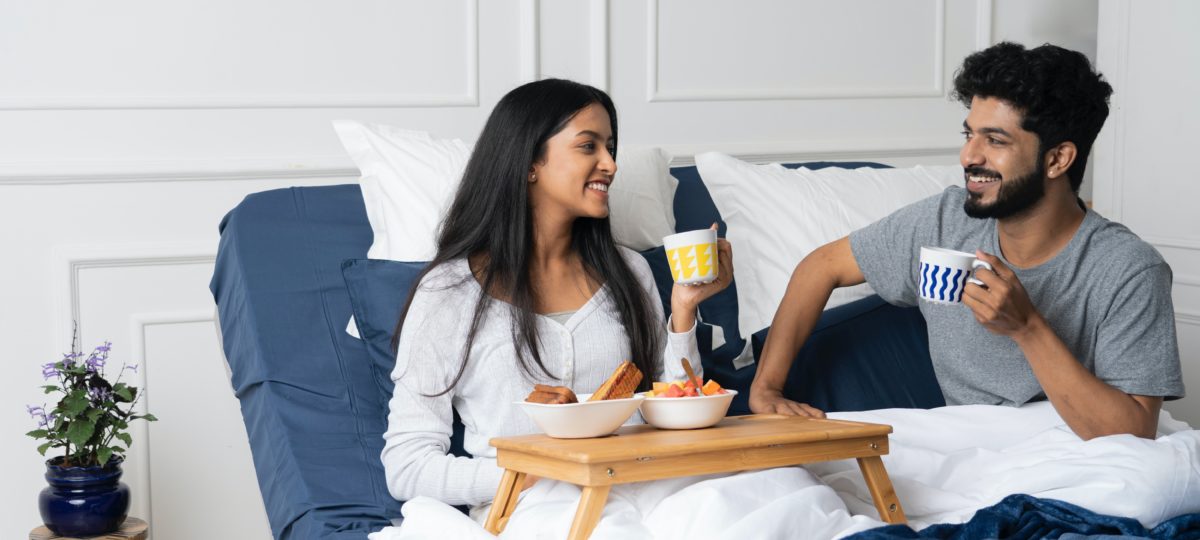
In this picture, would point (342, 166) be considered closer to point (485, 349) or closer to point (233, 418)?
point (233, 418)

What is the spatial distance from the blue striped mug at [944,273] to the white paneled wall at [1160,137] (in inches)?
71.2

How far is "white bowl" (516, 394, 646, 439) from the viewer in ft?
4.66

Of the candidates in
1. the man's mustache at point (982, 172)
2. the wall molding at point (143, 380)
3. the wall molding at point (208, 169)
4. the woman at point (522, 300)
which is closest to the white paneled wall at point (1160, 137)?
the wall molding at point (208, 169)

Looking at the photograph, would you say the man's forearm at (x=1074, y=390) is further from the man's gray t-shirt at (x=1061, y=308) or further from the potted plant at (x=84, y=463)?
the potted plant at (x=84, y=463)

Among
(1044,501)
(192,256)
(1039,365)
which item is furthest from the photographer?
(192,256)

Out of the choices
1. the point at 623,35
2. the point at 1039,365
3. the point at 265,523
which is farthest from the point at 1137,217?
the point at 265,523

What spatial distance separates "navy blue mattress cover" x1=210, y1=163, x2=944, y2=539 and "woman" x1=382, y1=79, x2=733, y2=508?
0.42 feet

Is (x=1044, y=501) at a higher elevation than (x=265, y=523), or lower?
higher

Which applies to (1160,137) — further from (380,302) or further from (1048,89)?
(380,302)

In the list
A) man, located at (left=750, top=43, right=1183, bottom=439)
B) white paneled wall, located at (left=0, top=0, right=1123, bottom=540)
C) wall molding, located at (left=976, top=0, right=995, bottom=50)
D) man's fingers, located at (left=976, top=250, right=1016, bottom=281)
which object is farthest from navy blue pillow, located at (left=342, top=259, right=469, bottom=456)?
wall molding, located at (left=976, top=0, right=995, bottom=50)

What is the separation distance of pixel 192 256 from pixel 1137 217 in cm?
241

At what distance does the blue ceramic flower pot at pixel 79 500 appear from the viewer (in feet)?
6.85

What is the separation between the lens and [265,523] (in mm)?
2674

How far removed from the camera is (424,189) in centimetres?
214
